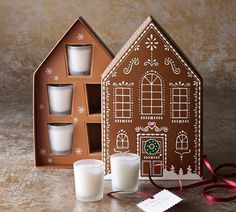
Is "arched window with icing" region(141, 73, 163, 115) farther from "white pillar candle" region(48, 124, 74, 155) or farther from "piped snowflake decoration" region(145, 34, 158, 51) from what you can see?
"white pillar candle" region(48, 124, 74, 155)

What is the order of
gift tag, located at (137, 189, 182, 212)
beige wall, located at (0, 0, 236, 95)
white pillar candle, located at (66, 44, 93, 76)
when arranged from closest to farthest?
1. gift tag, located at (137, 189, 182, 212)
2. white pillar candle, located at (66, 44, 93, 76)
3. beige wall, located at (0, 0, 236, 95)

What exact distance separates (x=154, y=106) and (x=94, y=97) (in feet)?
0.88

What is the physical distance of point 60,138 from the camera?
2248 millimetres

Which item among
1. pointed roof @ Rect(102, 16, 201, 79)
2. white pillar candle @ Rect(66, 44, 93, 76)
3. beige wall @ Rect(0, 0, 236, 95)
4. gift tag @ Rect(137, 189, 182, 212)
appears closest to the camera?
gift tag @ Rect(137, 189, 182, 212)


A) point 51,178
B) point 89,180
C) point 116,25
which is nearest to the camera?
point 89,180

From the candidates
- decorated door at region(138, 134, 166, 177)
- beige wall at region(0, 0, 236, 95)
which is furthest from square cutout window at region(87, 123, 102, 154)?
beige wall at region(0, 0, 236, 95)

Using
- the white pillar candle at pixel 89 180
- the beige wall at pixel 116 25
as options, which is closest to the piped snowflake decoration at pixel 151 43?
the white pillar candle at pixel 89 180

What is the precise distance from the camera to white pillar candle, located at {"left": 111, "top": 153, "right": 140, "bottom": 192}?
2006mm

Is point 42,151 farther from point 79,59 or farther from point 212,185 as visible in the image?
point 212,185

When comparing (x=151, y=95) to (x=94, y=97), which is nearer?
(x=151, y=95)

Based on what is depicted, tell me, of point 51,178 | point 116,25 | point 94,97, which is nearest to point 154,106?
point 94,97

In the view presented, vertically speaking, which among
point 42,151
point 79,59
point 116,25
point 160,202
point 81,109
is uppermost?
point 116,25

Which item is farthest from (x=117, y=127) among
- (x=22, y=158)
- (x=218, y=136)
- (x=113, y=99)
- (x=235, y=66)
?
(x=235, y=66)

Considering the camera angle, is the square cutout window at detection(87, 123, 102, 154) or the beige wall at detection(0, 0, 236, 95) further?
the beige wall at detection(0, 0, 236, 95)
